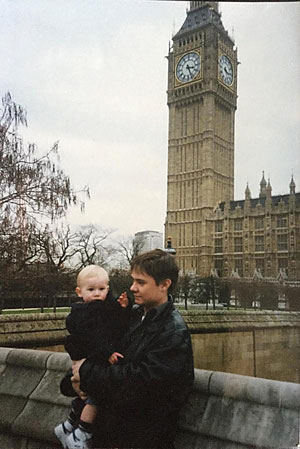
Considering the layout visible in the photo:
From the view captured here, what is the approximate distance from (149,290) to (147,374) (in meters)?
0.26

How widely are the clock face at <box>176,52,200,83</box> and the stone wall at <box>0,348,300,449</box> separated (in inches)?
46.7

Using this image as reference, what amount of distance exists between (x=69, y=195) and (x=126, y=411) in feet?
4.06

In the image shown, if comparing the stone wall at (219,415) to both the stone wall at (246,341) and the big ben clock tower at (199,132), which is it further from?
the big ben clock tower at (199,132)

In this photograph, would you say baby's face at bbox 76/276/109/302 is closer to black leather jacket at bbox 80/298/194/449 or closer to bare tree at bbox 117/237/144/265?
black leather jacket at bbox 80/298/194/449

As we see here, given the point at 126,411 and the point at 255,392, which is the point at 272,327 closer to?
the point at 255,392

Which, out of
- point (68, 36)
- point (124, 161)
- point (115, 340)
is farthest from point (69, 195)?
point (115, 340)

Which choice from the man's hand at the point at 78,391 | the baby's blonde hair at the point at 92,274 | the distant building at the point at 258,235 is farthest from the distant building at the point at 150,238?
the man's hand at the point at 78,391

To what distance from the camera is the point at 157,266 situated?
1.54 meters

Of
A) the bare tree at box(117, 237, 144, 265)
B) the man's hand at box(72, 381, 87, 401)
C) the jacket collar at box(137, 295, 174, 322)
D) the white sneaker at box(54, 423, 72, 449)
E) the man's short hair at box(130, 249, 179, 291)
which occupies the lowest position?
the white sneaker at box(54, 423, 72, 449)

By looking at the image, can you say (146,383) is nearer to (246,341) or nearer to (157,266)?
(157,266)

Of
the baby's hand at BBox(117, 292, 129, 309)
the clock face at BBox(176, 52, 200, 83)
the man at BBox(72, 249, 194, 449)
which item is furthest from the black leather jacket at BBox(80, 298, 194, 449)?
the clock face at BBox(176, 52, 200, 83)

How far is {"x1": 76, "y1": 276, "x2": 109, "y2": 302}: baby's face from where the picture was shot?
1.62 metres

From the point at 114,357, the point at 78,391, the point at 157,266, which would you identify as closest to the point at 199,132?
the point at 157,266

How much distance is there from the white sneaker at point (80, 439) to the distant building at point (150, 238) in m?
0.72
